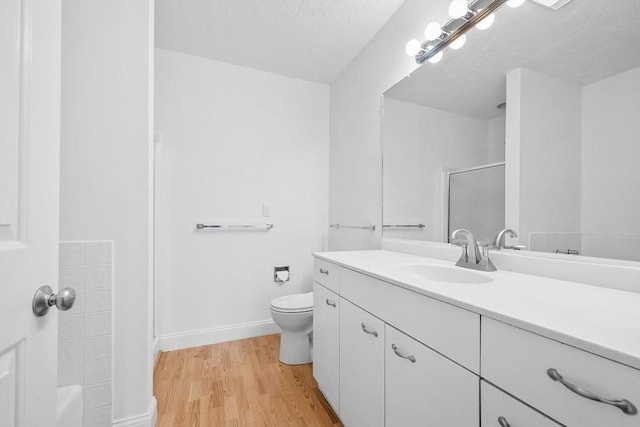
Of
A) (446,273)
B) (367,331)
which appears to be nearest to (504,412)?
(367,331)

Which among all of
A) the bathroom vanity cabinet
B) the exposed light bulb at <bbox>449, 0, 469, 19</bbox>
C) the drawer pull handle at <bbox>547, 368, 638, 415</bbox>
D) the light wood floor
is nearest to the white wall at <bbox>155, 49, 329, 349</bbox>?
the light wood floor

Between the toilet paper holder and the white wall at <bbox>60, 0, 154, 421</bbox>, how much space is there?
1.24 metres

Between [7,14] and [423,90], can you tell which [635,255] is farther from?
[7,14]

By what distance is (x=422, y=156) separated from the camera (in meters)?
1.66

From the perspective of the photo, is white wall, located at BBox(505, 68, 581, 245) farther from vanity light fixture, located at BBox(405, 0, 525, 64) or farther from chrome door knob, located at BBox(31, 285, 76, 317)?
chrome door knob, located at BBox(31, 285, 76, 317)

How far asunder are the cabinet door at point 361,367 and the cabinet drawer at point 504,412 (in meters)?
0.42

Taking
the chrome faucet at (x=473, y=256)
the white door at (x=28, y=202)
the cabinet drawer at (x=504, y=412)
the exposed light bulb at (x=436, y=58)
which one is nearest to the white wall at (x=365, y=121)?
the exposed light bulb at (x=436, y=58)

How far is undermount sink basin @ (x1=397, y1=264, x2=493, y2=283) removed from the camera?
1099 mm

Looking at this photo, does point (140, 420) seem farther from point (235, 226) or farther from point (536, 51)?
point (536, 51)

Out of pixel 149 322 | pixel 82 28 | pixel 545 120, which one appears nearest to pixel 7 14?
pixel 82 28

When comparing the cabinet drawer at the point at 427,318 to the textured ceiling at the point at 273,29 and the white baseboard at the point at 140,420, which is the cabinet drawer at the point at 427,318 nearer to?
the white baseboard at the point at 140,420

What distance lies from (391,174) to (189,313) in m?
1.93

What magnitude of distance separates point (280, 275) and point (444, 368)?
74.1 inches

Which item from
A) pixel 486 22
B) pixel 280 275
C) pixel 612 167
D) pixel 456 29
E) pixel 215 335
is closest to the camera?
pixel 612 167
